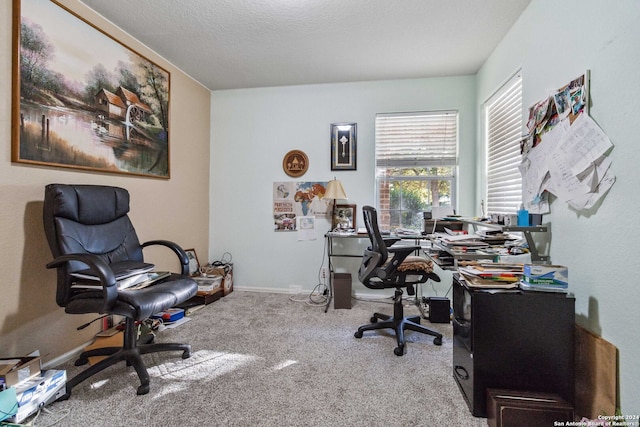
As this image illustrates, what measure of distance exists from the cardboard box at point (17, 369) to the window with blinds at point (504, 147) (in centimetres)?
314

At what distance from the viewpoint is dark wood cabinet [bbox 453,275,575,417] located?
1.33 meters

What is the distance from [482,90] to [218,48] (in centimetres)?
256

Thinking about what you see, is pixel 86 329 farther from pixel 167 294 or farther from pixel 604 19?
pixel 604 19

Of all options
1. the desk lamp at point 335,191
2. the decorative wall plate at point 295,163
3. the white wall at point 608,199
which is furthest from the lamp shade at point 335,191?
the white wall at point 608,199

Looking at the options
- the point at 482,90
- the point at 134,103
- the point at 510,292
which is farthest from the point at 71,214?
the point at 482,90

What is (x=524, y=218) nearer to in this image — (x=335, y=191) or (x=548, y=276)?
(x=548, y=276)

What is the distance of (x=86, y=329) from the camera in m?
2.05

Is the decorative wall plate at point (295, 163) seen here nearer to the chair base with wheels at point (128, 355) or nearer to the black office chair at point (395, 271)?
the black office chair at point (395, 271)

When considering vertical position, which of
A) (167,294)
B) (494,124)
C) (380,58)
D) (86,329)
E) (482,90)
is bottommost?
(86,329)

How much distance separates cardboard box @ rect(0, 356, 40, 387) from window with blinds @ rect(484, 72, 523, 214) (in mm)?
3144

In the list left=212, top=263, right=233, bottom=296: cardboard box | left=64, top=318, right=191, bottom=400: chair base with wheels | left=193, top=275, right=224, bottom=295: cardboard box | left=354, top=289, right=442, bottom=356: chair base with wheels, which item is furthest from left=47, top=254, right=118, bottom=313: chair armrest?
left=212, top=263, right=233, bottom=296: cardboard box

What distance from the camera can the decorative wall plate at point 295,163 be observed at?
334cm

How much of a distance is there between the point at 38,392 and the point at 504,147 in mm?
3389

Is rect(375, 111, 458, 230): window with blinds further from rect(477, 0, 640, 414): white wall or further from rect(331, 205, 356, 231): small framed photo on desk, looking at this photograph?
rect(477, 0, 640, 414): white wall
